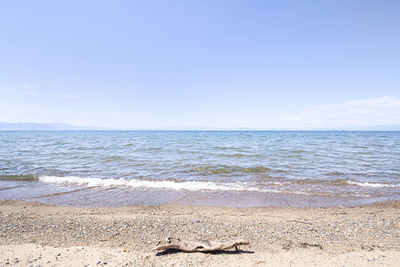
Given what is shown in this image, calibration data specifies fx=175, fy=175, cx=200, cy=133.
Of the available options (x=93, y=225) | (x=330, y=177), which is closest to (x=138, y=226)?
(x=93, y=225)

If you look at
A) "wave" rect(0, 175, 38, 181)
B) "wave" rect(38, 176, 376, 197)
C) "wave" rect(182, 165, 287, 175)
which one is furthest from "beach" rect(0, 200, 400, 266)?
"wave" rect(182, 165, 287, 175)

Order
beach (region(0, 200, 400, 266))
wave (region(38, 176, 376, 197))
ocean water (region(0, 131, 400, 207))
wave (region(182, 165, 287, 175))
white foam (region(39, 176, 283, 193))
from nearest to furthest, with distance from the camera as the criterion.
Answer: beach (region(0, 200, 400, 266)) < ocean water (region(0, 131, 400, 207)) < wave (region(38, 176, 376, 197)) < white foam (region(39, 176, 283, 193)) < wave (region(182, 165, 287, 175))

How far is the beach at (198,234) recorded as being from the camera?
3492 mm

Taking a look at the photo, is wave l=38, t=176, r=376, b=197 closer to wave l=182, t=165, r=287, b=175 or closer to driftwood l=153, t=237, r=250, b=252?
wave l=182, t=165, r=287, b=175

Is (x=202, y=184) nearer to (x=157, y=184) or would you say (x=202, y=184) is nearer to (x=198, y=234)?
(x=157, y=184)

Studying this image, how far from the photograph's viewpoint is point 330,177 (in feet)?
35.1

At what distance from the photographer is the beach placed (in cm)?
349

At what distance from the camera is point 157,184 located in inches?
385

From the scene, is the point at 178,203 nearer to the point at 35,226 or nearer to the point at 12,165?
the point at 35,226

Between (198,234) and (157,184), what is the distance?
5.71 metres

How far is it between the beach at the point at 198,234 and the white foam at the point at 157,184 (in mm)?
2352

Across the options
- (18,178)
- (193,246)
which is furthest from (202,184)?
(18,178)

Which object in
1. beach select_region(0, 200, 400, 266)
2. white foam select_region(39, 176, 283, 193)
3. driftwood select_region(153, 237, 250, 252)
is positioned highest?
driftwood select_region(153, 237, 250, 252)

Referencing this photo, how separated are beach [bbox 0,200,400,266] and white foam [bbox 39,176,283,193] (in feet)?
7.72
